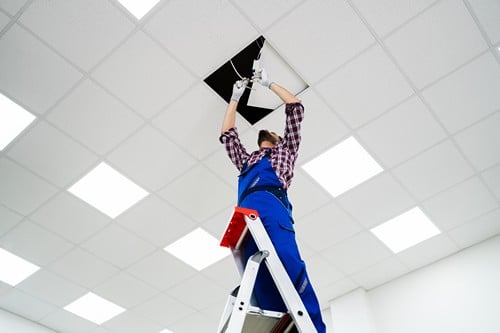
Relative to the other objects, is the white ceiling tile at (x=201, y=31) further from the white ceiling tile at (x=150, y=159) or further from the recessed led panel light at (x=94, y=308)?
the recessed led panel light at (x=94, y=308)

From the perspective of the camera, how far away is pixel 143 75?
2.88 meters

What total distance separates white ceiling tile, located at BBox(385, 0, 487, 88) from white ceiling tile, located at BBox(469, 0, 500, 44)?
49 millimetres

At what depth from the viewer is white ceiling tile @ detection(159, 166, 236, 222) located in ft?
11.5

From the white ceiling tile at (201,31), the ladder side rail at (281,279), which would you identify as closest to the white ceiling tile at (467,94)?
the white ceiling tile at (201,31)

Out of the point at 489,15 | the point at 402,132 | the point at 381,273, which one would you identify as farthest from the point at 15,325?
the point at 489,15

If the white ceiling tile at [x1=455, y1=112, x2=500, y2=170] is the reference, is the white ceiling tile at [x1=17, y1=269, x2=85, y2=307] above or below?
below

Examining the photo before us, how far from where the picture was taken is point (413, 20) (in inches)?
103

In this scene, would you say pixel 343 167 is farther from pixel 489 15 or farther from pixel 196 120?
pixel 489 15

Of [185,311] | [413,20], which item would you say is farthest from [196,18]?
[185,311]

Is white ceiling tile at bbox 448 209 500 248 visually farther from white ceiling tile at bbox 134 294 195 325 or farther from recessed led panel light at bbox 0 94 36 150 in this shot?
recessed led panel light at bbox 0 94 36 150

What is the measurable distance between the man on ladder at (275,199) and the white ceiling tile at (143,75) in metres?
0.72

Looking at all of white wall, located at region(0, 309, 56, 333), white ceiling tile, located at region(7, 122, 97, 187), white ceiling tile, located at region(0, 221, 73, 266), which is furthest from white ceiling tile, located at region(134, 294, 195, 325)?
white ceiling tile, located at region(7, 122, 97, 187)

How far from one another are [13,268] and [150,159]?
2.40m

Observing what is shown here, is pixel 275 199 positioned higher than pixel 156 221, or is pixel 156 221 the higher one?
pixel 156 221
